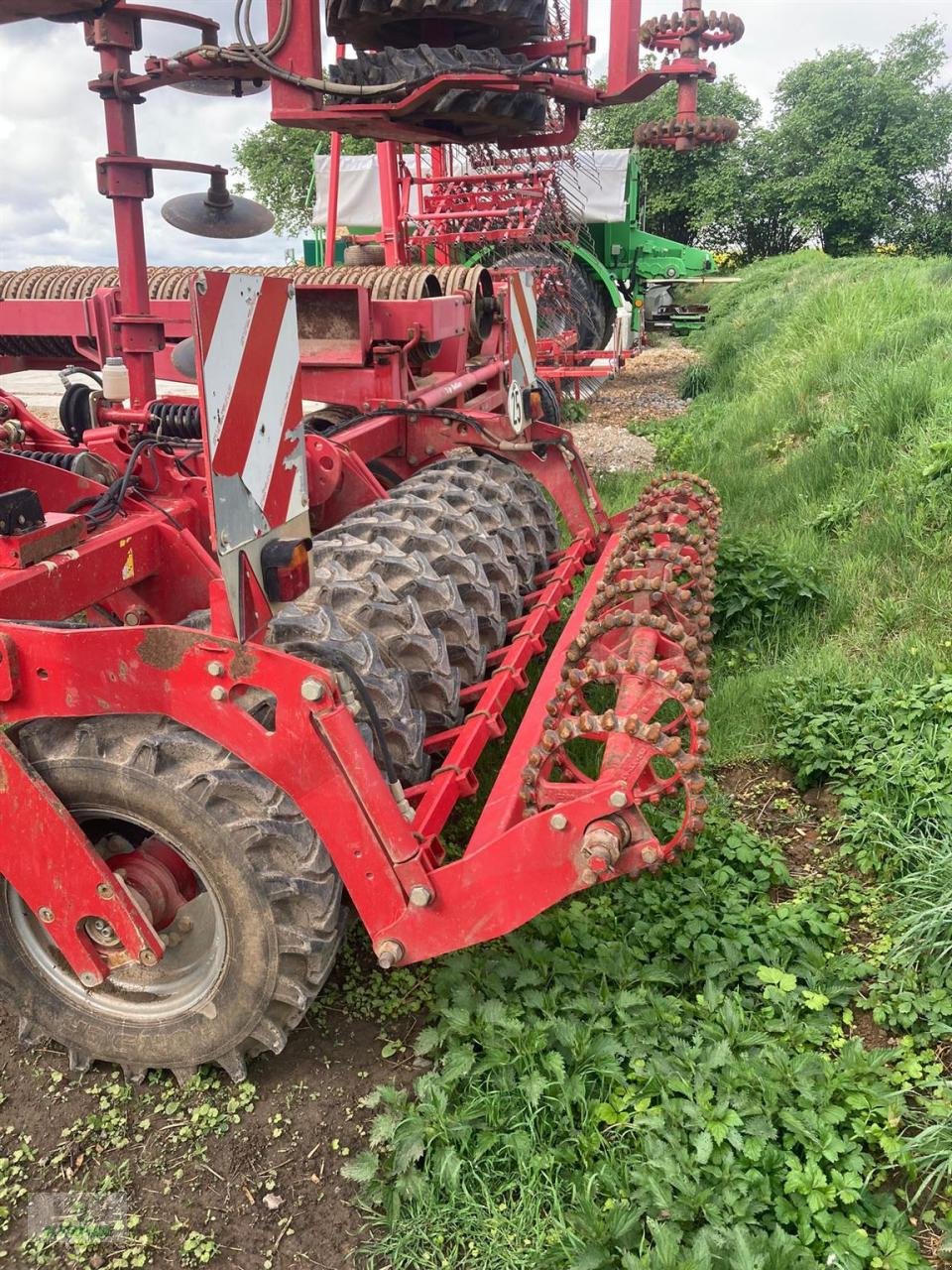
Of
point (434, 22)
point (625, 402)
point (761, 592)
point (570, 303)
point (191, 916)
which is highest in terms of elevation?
point (434, 22)

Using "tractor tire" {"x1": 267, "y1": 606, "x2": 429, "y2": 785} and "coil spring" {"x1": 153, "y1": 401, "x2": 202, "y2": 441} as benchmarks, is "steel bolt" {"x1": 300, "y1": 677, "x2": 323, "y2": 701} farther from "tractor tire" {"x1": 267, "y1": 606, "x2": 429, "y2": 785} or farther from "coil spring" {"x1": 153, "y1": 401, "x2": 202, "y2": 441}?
"coil spring" {"x1": 153, "y1": 401, "x2": 202, "y2": 441}

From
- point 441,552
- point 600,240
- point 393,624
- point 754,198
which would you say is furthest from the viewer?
point 754,198

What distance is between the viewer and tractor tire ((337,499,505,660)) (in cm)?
303

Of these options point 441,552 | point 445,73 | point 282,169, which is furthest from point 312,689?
point 282,169

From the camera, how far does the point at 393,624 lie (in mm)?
2727

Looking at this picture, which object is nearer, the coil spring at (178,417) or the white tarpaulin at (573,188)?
the coil spring at (178,417)

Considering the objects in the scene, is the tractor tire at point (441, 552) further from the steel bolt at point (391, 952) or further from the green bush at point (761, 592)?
the green bush at point (761, 592)

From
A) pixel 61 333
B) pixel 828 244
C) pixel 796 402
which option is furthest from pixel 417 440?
pixel 828 244

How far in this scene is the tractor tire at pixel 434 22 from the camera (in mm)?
3168

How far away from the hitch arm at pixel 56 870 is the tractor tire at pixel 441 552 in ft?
3.95

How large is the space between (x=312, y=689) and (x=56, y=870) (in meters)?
0.76

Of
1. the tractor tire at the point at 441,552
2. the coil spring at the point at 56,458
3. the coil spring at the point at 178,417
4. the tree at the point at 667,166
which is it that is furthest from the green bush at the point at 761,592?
the tree at the point at 667,166

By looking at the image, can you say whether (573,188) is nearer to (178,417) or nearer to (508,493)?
(178,417)

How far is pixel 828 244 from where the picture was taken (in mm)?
30922
